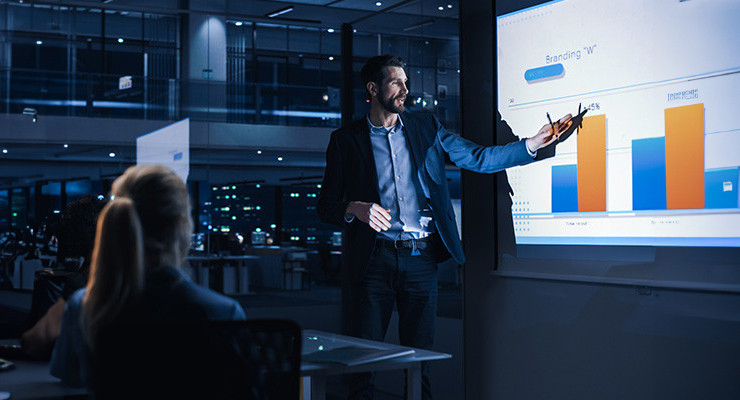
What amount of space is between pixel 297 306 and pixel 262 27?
12.7 feet

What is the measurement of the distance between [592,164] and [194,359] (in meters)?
2.17

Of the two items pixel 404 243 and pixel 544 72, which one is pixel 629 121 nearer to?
pixel 544 72

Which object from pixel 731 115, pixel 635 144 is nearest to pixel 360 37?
pixel 635 144

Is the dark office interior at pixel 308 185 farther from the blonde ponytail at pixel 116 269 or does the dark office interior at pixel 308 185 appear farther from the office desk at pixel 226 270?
the blonde ponytail at pixel 116 269

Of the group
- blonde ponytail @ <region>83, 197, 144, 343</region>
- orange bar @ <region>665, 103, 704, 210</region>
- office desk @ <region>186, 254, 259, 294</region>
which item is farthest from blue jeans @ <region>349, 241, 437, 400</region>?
office desk @ <region>186, 254, 259, 294</region>

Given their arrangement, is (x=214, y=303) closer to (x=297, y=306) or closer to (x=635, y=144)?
(x=635, y=144)

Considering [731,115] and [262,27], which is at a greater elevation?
[262,27]

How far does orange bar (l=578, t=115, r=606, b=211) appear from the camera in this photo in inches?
130

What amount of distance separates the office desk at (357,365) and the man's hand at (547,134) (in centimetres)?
122

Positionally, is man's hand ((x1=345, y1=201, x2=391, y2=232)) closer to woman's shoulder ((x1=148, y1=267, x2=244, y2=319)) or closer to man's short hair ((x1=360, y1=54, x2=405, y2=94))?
man's short hair ((x1=360, y1=54, x2=405, y2=94))

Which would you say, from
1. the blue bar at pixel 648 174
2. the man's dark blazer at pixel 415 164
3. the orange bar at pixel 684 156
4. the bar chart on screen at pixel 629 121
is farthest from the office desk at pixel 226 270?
the orange bar at pixel 684 156

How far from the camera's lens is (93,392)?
163 centimetres

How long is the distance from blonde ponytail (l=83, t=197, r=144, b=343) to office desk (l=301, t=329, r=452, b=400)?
1.78 feet

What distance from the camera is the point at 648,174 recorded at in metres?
3.13
